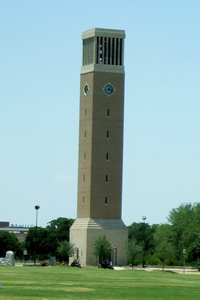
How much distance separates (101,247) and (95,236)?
263 cm

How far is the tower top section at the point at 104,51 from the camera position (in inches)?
Result: 3669

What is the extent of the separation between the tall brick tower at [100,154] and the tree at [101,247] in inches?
60.1

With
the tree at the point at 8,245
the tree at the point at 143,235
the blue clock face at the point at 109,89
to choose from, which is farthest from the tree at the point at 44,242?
the blue clock face at the point at 109,89

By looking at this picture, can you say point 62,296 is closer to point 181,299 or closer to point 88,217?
point 181,299

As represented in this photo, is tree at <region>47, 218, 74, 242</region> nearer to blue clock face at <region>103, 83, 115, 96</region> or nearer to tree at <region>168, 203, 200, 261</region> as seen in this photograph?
tree at <region>168, 203, 200, 261</region>

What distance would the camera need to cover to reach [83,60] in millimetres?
95250

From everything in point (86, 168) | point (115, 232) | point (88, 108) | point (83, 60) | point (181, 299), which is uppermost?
point (83, 60)

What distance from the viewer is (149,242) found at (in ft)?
451

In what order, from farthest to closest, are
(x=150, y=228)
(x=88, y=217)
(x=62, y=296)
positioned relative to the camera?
(x=150, y=228) < (x=88, y=217) < (x=62, y=296)

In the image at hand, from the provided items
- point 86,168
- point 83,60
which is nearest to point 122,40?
point 83,60

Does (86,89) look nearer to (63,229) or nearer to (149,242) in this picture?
(63,229)

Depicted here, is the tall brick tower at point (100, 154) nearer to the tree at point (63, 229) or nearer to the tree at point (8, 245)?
the tree at point (63, 229)

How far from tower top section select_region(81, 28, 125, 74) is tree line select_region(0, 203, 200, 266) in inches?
777

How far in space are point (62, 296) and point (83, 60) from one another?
210 ft
